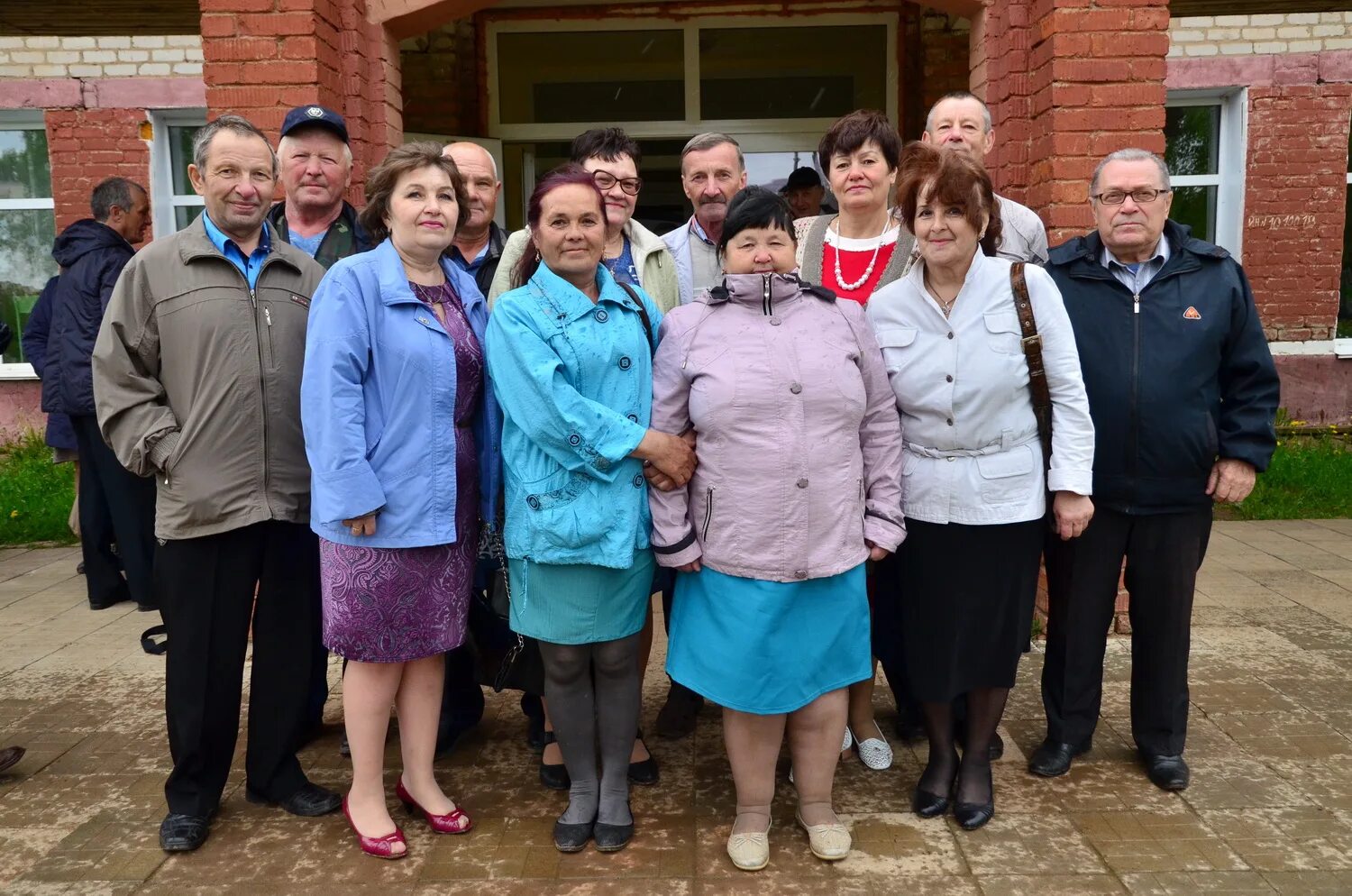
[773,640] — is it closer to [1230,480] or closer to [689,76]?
[1230,480]

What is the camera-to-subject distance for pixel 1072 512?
10.3ft

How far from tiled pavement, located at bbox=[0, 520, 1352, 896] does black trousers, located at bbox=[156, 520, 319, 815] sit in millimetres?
182

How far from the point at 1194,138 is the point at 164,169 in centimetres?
865

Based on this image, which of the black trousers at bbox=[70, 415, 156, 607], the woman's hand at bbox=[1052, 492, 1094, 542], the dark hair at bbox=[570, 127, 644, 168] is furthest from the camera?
the black trousers at bbox=[70, 415, 156, 607]

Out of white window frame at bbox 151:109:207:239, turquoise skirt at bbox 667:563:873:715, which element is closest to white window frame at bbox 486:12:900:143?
white window frame at bbox 151:109:207:239

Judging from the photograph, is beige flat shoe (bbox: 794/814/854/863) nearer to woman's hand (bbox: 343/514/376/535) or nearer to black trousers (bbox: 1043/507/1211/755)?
black trousers (bbox: 1043/507/1211/755)

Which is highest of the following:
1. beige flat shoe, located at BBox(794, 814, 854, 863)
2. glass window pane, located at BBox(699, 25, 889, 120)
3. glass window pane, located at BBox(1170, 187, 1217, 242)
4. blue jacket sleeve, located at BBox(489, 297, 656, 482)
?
glass window pane, located at BBox(699, 25, 889, 120)

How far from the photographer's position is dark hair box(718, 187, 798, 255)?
292 centimetres

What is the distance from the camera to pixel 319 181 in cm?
365

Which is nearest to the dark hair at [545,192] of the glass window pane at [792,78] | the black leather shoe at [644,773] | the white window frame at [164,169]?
the black leather shoe at [644,773]

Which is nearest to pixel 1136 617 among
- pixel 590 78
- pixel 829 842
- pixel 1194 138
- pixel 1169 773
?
pixel 1169 773

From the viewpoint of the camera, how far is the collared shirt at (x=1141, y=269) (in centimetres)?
333

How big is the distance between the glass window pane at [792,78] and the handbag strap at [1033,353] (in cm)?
600

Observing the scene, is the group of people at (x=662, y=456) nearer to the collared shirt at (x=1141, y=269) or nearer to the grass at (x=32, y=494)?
the collared shirt at (x=1141, y=269)
